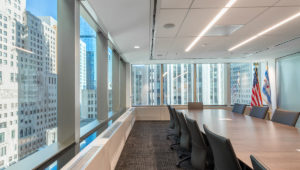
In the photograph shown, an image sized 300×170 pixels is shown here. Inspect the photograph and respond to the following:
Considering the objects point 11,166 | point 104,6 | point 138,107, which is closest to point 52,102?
point 11,166

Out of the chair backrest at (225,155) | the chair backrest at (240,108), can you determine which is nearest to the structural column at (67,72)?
the chair backrest at (225,155)

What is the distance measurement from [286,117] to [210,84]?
5.02m

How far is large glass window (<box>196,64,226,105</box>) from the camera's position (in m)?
7.75

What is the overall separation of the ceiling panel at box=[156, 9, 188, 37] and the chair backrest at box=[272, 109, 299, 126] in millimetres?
2540

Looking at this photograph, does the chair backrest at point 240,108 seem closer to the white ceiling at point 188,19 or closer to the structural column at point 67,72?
the white ceiling at point 188,19

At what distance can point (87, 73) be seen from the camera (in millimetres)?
2908

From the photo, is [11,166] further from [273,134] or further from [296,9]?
[296,9]

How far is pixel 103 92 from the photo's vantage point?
3.57 metres

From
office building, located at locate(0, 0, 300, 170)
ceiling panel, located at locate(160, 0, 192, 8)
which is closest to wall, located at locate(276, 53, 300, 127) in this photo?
office building, located at locate(0, 0, 300, 170)

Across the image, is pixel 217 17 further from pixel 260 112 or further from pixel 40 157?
pixel 40 157

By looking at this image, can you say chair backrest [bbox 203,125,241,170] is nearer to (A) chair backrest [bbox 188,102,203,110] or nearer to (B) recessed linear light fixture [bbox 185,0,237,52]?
(B) recessed linear light fixture [bbox 185,0,237,52]

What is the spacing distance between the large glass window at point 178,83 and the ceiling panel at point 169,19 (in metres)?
4.34

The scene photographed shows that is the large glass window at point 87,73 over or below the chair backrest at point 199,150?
over

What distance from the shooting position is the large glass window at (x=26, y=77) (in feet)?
3.83
